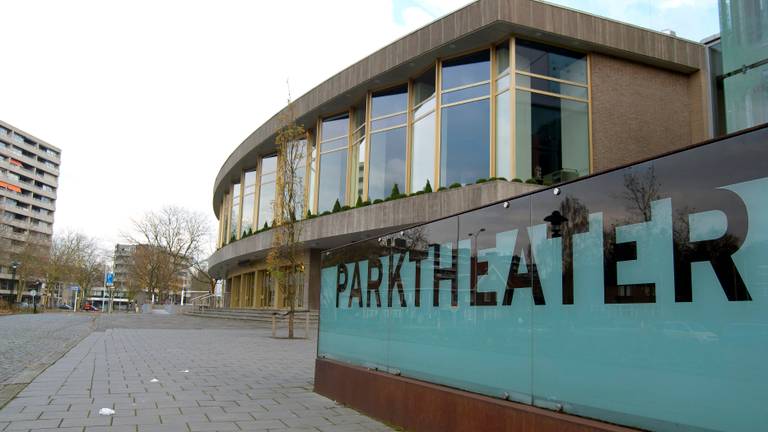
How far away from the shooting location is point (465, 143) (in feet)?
71.8

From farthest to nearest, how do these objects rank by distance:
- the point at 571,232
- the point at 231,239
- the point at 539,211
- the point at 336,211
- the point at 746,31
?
the point at 231,239, the point at 336,211, the point at 746,31, the point at 539,211, the point at 571,232

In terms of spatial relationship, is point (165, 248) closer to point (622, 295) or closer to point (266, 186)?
point (266, 186)

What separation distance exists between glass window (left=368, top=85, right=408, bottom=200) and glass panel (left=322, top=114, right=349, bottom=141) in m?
3.36

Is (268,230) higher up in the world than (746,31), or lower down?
lower down

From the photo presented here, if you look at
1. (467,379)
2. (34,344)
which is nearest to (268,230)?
(34,344)

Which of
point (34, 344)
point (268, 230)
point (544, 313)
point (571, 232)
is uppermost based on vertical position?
point (268, 230)

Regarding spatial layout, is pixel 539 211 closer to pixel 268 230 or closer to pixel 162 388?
pixel 162 388

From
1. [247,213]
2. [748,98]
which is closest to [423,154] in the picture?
[748,98]

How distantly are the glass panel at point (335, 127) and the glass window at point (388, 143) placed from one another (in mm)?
3364

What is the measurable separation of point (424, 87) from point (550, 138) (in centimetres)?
604

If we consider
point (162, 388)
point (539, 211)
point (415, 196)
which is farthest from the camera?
point (415, 196)

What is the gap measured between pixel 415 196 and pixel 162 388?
49.8 ft

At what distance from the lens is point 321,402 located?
7.50m

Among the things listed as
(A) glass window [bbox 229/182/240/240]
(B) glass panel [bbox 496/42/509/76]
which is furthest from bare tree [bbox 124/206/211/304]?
(B) glass panel [bbox 496/42/509/76]
